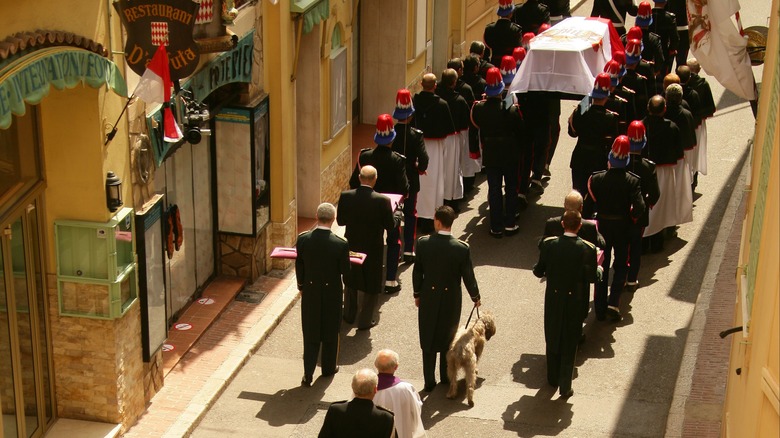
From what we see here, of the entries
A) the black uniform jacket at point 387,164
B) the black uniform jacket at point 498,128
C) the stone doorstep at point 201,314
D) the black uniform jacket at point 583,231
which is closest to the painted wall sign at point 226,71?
the black uniform jacket at point 387,164

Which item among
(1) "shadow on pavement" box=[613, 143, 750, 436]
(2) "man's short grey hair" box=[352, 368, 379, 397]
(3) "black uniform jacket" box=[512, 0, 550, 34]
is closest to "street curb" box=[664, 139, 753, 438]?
(1) "shadow on pavement" box=[613, 143, 750, 436]

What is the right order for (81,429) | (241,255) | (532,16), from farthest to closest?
(532,16), (241,255), (81,429)

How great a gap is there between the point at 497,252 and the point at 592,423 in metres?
4.58

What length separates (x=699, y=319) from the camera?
1530 cm

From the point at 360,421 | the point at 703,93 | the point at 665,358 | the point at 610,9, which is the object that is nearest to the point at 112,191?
the point at 360,421

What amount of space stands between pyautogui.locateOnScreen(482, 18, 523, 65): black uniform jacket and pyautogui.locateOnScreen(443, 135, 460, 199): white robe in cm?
370

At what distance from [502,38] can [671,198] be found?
549 cm

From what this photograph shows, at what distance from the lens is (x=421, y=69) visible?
75.8 feet

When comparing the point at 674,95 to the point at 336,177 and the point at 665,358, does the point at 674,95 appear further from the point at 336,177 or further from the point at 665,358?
the point at 336,177

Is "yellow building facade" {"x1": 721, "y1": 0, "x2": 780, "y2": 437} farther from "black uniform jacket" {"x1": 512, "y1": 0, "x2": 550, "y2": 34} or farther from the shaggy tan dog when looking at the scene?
"black uniform jacket" {"x1": 512, "y1": 0, "x2": 550, "y2": 34}

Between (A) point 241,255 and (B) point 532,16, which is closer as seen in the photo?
(A) point 241,255

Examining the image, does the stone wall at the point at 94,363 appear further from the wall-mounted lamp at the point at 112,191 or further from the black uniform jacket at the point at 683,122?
the black uniform jacket at the point at 683,122

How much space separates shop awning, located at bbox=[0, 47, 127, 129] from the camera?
9844mm

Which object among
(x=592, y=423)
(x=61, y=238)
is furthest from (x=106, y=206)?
(x=592, y=423)
